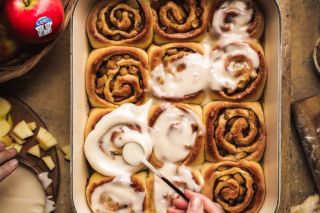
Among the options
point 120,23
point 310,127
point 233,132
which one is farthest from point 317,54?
point 120,23

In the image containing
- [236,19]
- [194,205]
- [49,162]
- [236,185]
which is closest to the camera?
[194,205]

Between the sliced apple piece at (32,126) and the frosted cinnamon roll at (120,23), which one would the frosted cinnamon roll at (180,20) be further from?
the sliced apple piece at (32,126)

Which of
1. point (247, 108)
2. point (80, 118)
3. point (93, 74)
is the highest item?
point (247, 108)

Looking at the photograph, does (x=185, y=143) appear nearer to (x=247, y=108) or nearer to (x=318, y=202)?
(x=247, y=108)

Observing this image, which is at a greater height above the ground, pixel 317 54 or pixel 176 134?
pixel 317 54

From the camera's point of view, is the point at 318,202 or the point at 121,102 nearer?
the point at 121,102

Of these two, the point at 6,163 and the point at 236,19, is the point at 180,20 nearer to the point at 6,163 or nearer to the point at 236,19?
the point at 236,19

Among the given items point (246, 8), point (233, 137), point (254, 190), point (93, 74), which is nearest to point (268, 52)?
point (246, 8)
